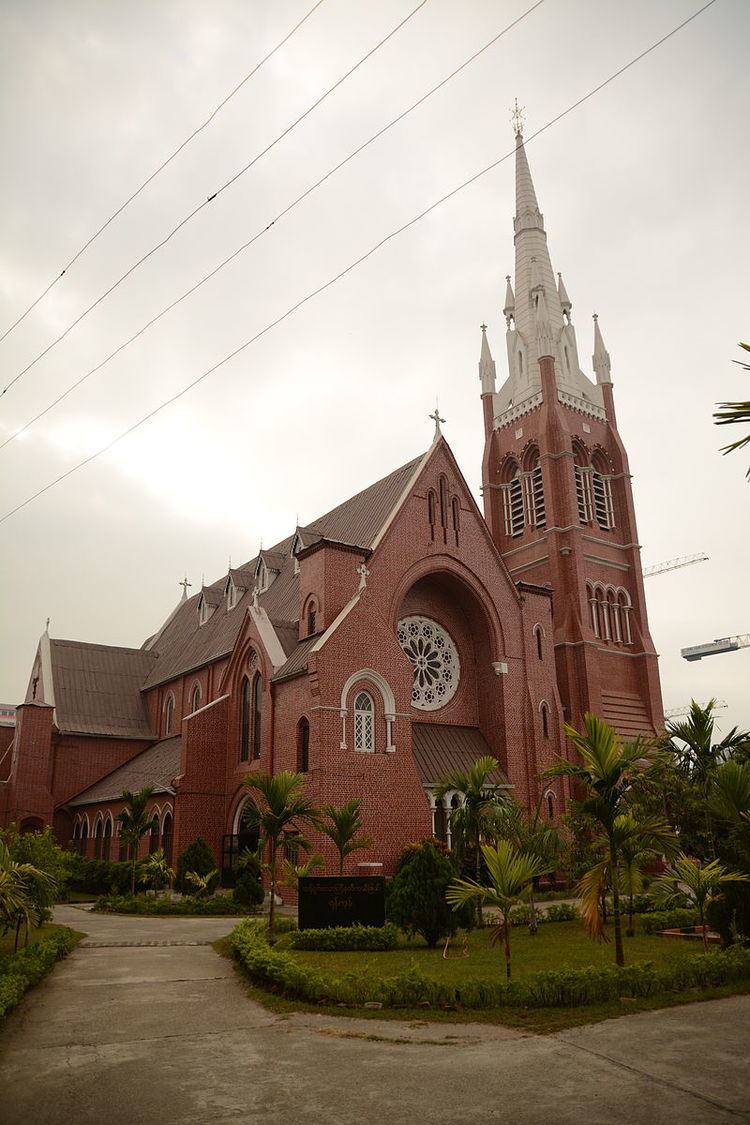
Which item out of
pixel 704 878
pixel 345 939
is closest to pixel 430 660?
pixel 345 939

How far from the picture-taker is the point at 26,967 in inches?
518

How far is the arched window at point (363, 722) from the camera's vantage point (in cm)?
2908

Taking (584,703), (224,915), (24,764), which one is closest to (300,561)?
(224,915)

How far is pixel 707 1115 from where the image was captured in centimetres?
698

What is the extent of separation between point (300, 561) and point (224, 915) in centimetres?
1293

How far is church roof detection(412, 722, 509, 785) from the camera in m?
31.5

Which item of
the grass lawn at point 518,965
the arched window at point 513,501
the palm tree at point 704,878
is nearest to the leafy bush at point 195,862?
the grass lawn at point 518,965

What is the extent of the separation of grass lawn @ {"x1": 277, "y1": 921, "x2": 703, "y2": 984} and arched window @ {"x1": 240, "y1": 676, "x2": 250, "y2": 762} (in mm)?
15943

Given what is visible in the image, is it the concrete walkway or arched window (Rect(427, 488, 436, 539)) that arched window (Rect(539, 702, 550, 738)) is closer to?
arched window (Rect(427, 488, 436, 539))

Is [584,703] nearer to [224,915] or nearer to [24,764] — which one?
[224,915]

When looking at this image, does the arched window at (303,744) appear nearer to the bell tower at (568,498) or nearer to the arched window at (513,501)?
the bell tower at (568,498)

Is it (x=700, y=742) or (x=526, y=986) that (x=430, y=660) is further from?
(x=526, y=986)

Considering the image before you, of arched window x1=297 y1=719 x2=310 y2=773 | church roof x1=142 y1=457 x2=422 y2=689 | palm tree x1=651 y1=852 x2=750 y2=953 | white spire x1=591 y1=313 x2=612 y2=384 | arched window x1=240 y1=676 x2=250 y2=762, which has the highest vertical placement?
white spire x1=591 y1=313 x2=612 y2=384

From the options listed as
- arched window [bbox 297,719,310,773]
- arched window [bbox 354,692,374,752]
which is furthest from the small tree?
arched window [bbox 297,719,310,773]
